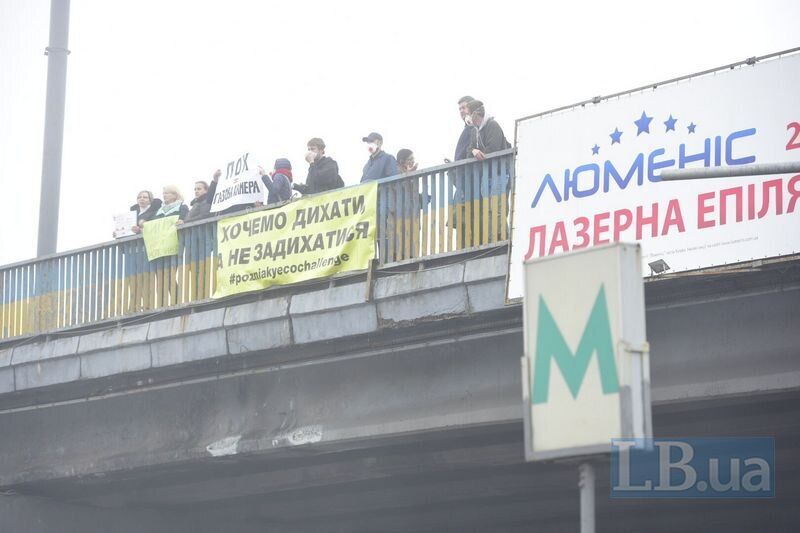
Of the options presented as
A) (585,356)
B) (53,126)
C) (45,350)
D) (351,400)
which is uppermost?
(53,126)

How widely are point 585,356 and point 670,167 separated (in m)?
8.02

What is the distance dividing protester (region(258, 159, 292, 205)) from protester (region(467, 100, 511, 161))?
10.9 ft

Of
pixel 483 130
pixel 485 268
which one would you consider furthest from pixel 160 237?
pixel 485 268

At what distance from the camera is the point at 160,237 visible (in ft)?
→ 63.9

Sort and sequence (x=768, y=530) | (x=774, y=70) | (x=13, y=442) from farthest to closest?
1. (x=768, y=530)
2. (x=13, y=442)
3. (x=774, y=70)

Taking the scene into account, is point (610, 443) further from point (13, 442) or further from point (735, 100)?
point (13, 442)

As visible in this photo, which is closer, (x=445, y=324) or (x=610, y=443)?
(x=610, y=443)

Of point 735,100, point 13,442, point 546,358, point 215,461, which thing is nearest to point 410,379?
point 215,461

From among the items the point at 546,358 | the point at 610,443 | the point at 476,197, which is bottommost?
the point at 610,443

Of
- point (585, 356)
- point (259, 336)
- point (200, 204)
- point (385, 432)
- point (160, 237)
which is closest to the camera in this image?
point (585, 356)

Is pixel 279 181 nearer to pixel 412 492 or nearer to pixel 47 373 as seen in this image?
pixel 47 373

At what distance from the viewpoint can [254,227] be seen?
59.8 feet

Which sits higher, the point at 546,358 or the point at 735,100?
the point at 735,100

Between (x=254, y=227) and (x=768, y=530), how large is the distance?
12.3 m
